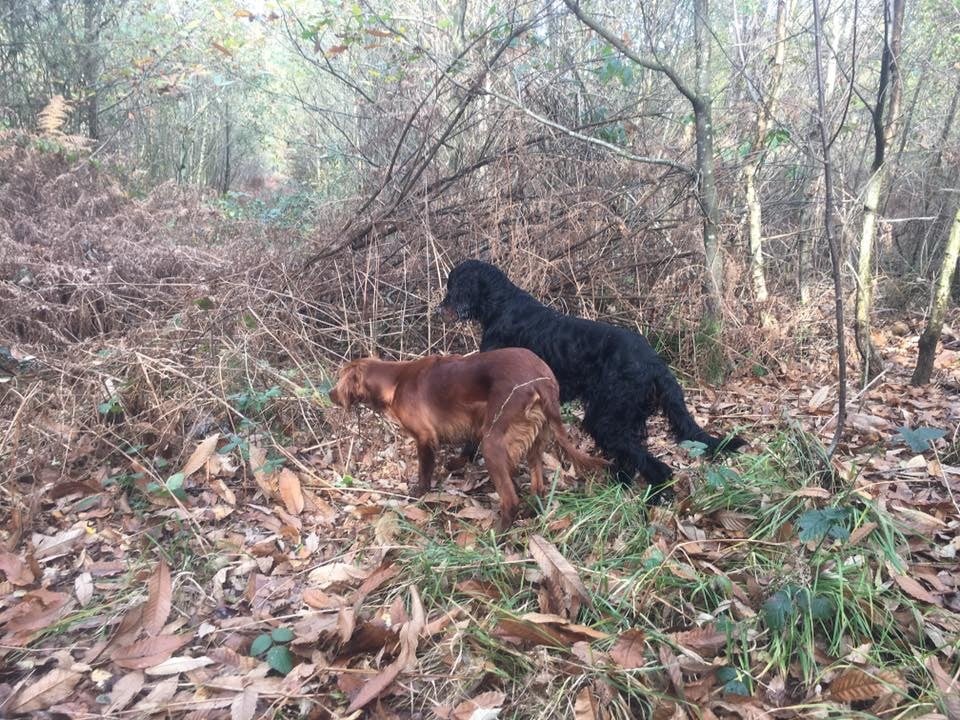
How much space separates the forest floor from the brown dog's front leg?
0.11 m

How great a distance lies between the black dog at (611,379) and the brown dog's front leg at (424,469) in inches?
16.0

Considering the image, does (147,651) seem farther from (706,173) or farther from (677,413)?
(706,173)

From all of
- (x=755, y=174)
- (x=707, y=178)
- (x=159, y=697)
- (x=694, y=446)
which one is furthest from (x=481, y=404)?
(x=755, y=174)

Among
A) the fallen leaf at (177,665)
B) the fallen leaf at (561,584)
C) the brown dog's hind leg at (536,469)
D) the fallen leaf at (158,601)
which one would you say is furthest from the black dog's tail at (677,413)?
the fallen leaf at (158,601)

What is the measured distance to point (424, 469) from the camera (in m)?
3.27

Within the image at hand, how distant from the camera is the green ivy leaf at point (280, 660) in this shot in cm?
220

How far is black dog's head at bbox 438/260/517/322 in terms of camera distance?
4.00 metres

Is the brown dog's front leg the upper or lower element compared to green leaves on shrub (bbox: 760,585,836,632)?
upper

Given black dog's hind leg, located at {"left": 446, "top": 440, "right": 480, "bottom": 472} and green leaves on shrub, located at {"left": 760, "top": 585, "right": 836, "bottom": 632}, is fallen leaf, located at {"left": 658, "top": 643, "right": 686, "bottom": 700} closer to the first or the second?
green leaves on shrub, located at {"left": 760, "top": 585, "right": 836, "bottom": 632}

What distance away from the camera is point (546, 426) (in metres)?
2.99

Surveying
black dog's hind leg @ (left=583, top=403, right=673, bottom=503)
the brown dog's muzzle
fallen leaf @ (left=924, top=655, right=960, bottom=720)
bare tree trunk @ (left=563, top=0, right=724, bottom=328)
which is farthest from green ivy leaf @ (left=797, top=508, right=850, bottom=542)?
bare tree trunk @ (left=563, top=0, right=724, bottom=328)

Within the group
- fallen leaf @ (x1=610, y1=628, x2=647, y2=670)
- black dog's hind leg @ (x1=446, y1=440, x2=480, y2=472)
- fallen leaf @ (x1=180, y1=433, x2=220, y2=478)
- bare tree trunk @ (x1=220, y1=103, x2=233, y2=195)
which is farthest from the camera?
bare tree trunk @ (x1=220, y1=103, x2=233, y2=195)

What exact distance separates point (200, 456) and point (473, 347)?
217 cm

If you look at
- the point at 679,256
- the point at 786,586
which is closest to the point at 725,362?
the point at 679,256
